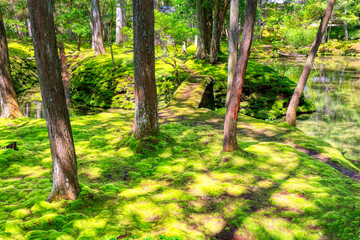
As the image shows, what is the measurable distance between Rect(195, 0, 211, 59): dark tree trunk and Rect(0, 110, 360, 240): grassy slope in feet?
50.9

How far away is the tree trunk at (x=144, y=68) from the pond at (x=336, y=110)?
913 centimetres

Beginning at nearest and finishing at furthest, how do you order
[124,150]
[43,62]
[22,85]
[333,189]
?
[43,62], [333,189], [124,150], [22,85]

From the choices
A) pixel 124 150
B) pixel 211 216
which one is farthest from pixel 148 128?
pixel 211 216

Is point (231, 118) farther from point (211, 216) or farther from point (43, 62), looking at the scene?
point (43, 62)

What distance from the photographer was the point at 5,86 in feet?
35.0

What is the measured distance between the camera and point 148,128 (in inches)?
296

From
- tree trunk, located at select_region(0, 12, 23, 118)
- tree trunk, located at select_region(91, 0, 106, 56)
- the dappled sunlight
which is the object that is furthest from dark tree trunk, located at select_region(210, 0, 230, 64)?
the dappled sunlight

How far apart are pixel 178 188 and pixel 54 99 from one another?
3.22 m

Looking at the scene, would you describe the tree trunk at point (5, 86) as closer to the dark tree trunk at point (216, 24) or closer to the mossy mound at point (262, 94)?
the mossy mound at point (262, 94)

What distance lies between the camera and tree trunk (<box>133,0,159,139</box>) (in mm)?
6848

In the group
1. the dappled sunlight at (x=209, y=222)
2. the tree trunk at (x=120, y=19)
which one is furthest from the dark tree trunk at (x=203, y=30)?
the dappled sunlight at (x=209, y=222)

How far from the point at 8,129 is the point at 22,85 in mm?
18209

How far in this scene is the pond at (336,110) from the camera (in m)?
13.2

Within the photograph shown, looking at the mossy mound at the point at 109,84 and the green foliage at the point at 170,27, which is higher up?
the green foliage at the point at 170,27
